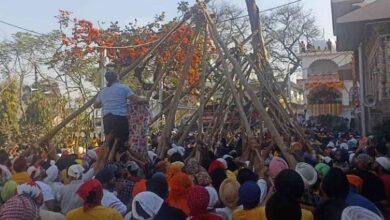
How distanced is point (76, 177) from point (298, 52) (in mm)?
Answer: 41541

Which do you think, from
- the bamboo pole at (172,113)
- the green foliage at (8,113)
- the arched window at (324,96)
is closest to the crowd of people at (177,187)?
the bamboo pole at (172,113)

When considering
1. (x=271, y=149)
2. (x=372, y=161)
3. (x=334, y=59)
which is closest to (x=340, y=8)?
(x=271, y=149)

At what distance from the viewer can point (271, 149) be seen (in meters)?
9.86

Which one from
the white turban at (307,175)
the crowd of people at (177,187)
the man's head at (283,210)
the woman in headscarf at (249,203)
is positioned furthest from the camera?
the white turban at (307,175)

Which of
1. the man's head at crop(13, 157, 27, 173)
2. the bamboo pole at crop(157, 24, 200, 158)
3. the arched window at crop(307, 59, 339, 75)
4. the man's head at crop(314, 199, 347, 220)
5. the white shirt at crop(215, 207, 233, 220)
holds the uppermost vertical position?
the arched window at crop(307, 59, 339, 75)

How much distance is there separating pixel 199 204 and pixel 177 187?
37.5 inches

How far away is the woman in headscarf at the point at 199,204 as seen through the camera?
192 inches

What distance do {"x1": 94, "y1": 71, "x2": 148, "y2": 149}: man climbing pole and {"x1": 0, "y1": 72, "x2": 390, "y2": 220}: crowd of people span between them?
2 centimetres

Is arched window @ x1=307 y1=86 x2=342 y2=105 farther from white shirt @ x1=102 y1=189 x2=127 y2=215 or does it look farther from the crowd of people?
white shirt @ x1=102 y1=189 x2=127 y2=215

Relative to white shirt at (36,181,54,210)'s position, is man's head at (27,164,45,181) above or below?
above

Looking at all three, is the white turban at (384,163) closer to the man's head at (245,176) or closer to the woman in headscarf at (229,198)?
the man's head at (245,176)

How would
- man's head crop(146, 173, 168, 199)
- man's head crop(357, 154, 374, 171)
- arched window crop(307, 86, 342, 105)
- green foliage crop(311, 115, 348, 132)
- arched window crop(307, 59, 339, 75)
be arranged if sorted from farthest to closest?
arched window crop(307, 59, 339, 75)
arched window crop(307, 86, 342, 105)
green foliage crop(311, 115, 348, 132)
man's head crop(357, 154, 374, 171)
man's head crop(146, 173, 168, 199)

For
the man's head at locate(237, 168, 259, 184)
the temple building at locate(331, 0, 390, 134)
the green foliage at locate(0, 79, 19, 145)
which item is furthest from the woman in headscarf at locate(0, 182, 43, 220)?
the green foliage at locate(0, 79, 19, 145)

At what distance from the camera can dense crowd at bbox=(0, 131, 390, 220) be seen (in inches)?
187
